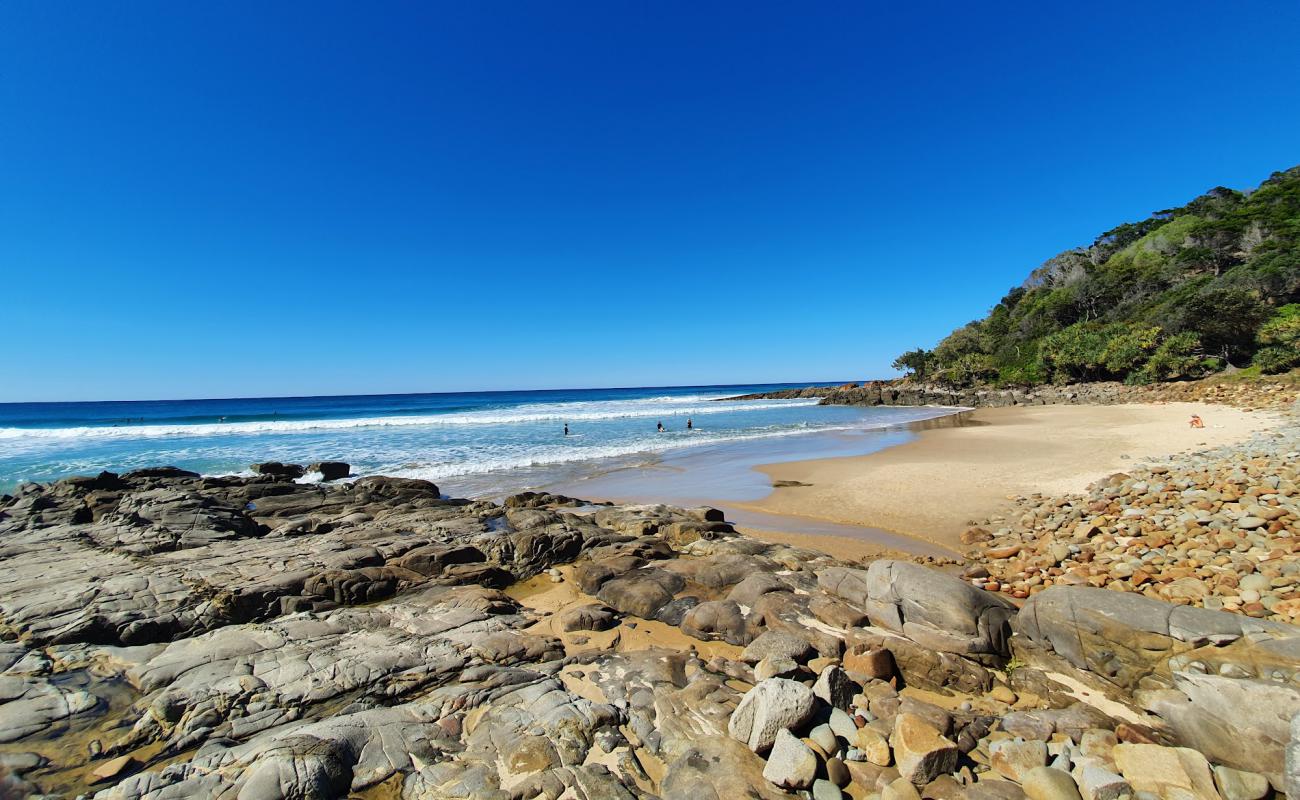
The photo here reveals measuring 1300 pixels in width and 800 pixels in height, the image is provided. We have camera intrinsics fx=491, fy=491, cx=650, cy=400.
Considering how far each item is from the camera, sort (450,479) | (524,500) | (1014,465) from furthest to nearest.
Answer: (450,479) < (1014,465) < (524,500)

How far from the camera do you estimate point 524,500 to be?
1252 cm

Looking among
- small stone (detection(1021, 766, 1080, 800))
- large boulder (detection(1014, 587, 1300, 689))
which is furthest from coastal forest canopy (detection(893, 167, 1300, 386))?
small stone (detection(1021, 766, 1080, 800))

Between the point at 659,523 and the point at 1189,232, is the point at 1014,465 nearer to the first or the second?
the point at 659,523

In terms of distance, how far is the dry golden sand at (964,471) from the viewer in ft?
33.7

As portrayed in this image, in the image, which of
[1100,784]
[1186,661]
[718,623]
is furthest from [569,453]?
[1100,784]

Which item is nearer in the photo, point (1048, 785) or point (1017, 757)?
point (1048, 785)

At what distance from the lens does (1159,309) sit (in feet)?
136

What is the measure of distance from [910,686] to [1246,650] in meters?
2.15

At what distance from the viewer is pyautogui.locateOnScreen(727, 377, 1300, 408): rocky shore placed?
77.5 ft

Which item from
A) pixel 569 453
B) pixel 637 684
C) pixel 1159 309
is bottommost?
pixel 569 453

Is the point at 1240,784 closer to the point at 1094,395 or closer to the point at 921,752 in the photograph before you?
the point at 921,752

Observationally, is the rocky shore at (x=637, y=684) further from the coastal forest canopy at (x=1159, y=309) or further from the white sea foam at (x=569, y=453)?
the coastal forest canopy at (x=1159, y=309)

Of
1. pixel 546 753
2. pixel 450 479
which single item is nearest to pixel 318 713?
pixel 546 753

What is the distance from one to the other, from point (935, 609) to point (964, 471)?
1134 centimetres
